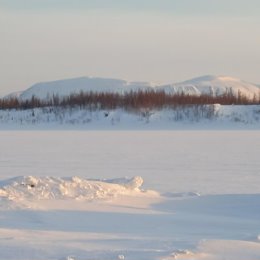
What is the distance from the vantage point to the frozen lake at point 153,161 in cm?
807

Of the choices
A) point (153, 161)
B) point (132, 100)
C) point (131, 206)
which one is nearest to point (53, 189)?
point (131, 206)

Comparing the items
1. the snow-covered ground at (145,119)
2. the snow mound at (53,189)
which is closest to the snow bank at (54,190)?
the snow mound at (53,189)

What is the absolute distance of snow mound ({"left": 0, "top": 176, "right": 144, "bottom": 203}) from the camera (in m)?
5.94

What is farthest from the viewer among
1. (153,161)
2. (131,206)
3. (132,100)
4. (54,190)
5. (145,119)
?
(132,100)

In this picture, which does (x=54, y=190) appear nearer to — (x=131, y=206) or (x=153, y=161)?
(x=131, y=206)

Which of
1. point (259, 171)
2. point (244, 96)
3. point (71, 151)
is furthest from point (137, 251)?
point (244, 96)

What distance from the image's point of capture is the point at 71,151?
1259 cm

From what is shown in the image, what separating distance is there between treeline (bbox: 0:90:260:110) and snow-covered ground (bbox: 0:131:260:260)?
1235cm

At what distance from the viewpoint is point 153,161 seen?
10609 mm

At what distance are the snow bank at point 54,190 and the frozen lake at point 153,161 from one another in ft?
3.94

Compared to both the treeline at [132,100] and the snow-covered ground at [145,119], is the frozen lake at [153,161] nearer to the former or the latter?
the snow-covered ground at [145,119]

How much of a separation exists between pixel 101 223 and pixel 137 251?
1.52 m

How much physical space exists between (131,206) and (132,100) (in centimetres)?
1878

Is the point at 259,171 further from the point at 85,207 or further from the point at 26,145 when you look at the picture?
the point at 26,145
